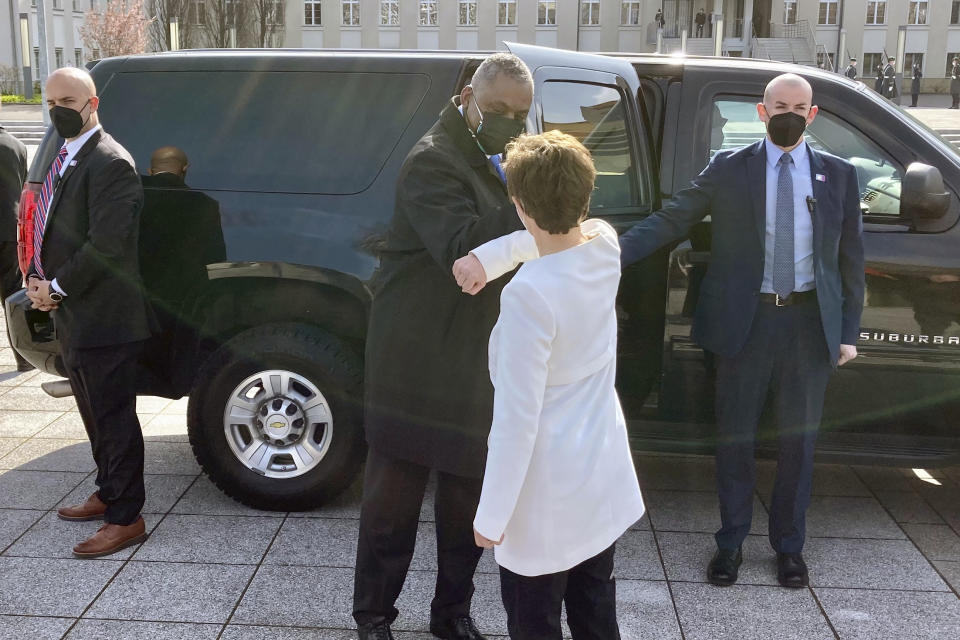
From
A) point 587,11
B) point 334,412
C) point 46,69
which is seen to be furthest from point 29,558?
point 587,11

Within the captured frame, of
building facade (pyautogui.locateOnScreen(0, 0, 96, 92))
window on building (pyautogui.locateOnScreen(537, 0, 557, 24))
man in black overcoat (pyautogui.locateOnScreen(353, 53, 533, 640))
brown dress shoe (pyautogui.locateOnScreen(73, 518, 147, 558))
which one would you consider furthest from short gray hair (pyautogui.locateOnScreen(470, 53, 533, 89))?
window on building (pyautogui.locateOnScreen(537, 0, 557, 24))

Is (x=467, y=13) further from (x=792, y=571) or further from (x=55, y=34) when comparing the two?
(x=792, y=571)

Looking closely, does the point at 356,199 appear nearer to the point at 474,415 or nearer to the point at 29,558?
the point at 474,415

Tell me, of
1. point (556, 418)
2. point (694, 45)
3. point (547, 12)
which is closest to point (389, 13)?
point (547, 12)

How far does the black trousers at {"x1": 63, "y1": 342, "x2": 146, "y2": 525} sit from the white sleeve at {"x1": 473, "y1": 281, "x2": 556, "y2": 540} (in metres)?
2.23

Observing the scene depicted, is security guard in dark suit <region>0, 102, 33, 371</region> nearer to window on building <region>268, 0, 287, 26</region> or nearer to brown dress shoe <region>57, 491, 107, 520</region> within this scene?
brown dress shoe <region>57, 491, 107, 520</region>

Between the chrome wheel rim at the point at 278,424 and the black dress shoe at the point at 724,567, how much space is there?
166 cm

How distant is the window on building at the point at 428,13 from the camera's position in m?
57.3

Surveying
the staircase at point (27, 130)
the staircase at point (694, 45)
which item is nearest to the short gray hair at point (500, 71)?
the staircase at point (27, 130)

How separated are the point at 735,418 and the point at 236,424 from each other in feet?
6.81

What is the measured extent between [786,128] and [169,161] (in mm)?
2512

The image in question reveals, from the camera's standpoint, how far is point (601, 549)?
246 centimetres

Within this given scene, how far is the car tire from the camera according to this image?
4375 mm

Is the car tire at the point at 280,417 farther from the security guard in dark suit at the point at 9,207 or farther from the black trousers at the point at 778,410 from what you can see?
the security guard in dark suit at the point at 9,207
